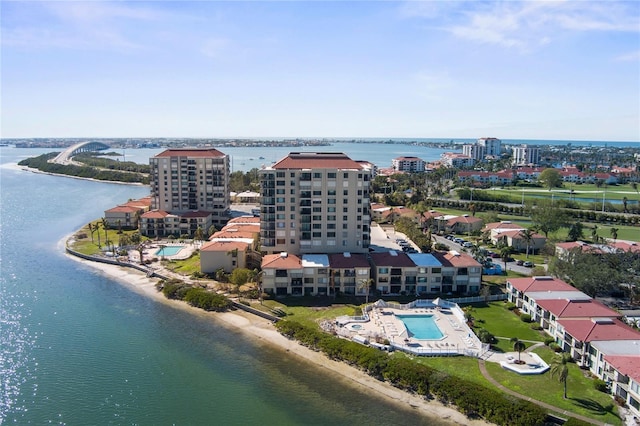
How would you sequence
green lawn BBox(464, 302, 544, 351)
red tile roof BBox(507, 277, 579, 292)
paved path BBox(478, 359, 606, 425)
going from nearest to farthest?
1. paved path BBox(478, 359, 606, 425)
2. green lawn BBox(464, 302, 544, 351)
3. red tile roof BBox(507, 277, 579, 292)

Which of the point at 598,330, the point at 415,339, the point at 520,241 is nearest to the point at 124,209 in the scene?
the point at 415,339

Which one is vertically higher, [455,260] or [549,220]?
[549,220]


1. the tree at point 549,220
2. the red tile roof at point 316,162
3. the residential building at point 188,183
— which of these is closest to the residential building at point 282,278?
the red tile roof at point 316,162

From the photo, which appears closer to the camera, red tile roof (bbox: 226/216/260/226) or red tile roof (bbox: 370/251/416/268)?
red tile roof (bbox: 370/251/416/268)

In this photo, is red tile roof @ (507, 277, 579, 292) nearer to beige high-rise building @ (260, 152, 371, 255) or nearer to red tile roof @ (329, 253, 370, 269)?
red tile roof @ (329, 253, 370, 269)

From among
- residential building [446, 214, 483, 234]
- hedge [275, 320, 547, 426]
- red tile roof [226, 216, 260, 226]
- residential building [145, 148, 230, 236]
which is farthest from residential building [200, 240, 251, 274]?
residential building [446, 214, 483, 234]

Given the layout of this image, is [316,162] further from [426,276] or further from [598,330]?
[598,330]

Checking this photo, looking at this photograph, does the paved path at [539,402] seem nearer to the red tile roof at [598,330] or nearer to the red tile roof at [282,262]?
the red tile roof at [598,330]

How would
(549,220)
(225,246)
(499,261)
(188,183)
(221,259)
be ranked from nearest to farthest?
(221,259)
(225,246)
(499,261)
(549,220)
(188,183)
